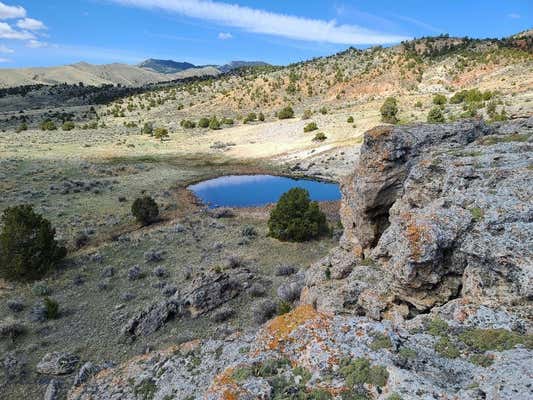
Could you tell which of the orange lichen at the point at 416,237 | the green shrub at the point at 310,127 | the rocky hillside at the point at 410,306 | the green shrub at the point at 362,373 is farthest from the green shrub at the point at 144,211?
the green shrub at the point at 310,127

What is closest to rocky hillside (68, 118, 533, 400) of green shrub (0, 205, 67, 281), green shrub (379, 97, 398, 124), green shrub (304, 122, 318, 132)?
green shrub (0, 205, 67, 281)

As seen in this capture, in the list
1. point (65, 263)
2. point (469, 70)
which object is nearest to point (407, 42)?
point (469, 70)

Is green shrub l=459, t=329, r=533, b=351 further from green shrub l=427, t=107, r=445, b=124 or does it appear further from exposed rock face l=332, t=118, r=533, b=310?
green shrub l=427, t=107, r=445, b=124

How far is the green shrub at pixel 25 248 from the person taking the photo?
23469mm

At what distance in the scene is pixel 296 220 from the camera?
2758 cm

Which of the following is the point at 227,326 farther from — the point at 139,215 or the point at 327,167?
the point at 327,167

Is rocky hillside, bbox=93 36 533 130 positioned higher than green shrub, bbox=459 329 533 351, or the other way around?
rocky hillside, bbox=93 36 533 130

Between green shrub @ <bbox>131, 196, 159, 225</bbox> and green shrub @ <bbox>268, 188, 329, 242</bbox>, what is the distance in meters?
10.2

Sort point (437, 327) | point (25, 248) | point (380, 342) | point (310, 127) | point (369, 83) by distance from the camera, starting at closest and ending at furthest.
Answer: point (380, 342) → point (437, 327) → point (25, 248) → point (310, 127) → point (369, 83)

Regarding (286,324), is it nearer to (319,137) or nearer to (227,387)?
(227,387)

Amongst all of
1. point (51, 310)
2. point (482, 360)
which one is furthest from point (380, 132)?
point (51, 310)

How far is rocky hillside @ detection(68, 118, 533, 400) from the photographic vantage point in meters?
6.91

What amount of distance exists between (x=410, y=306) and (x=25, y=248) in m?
22.5

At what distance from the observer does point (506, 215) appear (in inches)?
359
